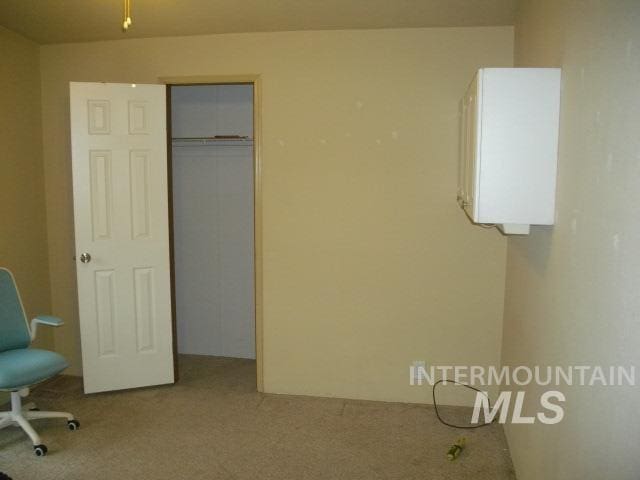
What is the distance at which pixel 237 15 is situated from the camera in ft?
9.95

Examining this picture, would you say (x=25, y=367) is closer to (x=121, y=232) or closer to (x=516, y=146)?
(x=121, y=232)

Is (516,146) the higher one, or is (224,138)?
(224,138)

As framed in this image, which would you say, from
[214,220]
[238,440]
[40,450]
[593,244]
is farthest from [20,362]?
[593,244]

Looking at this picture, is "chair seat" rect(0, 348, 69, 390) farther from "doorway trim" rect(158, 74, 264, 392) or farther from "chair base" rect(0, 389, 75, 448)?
"doorway trim" rect(158, 74, 264, 392)

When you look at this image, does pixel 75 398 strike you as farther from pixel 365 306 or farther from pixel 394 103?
pixel 394 103

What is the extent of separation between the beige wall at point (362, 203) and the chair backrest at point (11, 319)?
155 cm

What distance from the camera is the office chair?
2742 mm

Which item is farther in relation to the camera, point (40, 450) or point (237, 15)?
point (237, 15)

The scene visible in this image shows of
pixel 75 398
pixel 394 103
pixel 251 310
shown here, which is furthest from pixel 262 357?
pixel 394 103

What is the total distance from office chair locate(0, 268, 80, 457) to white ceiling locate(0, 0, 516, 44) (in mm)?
1615

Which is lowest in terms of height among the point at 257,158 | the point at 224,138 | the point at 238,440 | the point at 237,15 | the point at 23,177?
the point at 238,440

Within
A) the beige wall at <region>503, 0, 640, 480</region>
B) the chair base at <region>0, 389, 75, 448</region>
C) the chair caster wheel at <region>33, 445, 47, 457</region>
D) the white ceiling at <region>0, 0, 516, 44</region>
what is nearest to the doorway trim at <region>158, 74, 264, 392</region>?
the white ceiling at <region>0, 0, 516, 44</region>

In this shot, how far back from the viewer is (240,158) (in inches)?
165

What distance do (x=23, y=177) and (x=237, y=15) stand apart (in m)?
1.94
